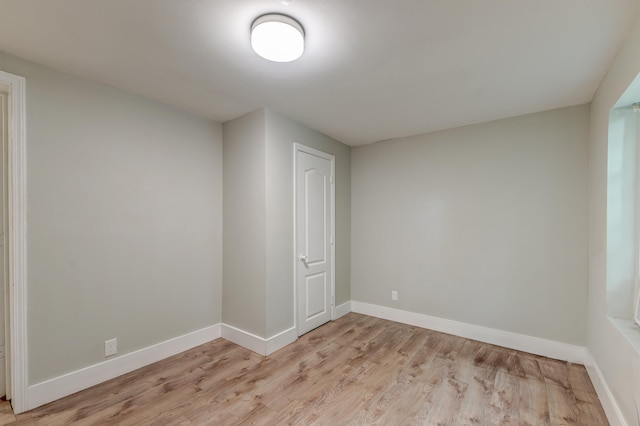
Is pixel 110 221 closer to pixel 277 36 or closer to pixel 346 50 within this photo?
pixel 277 36

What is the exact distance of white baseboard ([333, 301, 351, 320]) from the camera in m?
3.76

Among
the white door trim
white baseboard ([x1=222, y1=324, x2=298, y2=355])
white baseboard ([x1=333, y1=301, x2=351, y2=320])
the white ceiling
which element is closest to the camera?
the white ceiling

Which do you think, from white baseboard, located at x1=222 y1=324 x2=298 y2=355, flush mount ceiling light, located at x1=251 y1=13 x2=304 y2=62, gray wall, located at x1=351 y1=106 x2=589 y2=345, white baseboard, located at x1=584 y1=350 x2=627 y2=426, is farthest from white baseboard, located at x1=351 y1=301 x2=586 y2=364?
flush mount ceiling light, located at x1=251 y1=13 x2=304 y2=62

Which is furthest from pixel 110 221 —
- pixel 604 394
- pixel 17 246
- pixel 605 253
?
pixel 604 394

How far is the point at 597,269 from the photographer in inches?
87.1

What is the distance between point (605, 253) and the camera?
1997mm

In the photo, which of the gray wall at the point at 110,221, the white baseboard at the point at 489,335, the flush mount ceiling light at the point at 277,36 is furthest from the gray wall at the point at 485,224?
the flush mount ceiling light at the point at 277,36

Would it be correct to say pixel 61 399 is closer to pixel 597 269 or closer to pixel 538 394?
pixel 538 394

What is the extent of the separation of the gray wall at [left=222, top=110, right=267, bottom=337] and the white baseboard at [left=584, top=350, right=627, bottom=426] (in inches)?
102

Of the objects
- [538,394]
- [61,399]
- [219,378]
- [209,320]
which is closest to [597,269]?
[538,394]

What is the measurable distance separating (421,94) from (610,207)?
1609 millimetres

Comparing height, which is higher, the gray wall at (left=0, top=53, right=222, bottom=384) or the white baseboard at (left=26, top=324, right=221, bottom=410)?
the gray wall at (left=0, top=53, right=222, bottom=384)

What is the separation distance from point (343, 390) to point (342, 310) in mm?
1734

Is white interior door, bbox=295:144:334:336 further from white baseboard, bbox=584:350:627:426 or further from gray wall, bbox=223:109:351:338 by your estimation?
white baseboard, bbox=584:350:627:426
